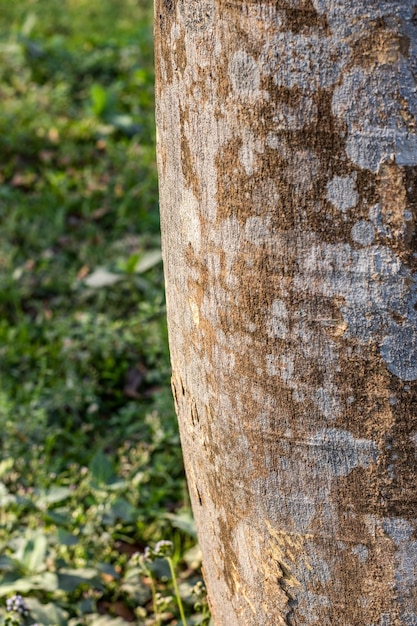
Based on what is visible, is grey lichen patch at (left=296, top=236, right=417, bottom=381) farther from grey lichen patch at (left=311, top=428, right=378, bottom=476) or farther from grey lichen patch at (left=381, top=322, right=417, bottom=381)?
grey lichen patch at (left=311, top=428, right=378, bottom=476)

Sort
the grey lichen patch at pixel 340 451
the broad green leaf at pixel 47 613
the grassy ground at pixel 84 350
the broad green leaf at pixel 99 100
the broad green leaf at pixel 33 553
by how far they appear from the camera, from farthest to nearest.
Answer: the broad green leaf at pixel 99 100 < the grassy ground at pixel 84 350 < the broad green leaf at pixel 33 553 < the broad green leaf at pixel 47 613 < the grey lichen patch at pixel 340 451

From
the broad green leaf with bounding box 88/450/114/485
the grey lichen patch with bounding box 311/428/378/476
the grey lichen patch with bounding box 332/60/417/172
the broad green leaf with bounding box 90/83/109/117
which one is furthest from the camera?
the broad green leaf with bounding box 90/83/109/117

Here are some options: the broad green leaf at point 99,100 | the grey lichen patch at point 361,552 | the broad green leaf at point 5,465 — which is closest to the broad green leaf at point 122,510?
the broad green leaf at point 5,465

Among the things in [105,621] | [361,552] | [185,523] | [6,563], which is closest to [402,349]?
[361,552]

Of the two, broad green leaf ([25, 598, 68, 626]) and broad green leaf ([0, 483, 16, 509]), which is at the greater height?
broad green leaf ([0, 483, 16, 509])

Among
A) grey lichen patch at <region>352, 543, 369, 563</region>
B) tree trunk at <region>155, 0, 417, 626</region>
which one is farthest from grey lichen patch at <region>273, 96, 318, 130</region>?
grey lichen patch at <region>352, 543, 369, 563</region>

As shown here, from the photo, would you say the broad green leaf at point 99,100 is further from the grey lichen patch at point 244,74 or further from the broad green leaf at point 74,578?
the grey lichen patch at point 244,74

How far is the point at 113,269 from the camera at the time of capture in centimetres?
347

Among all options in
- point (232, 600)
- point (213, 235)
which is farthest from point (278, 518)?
point (213, 235)

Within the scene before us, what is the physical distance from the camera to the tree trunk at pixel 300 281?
1.01m

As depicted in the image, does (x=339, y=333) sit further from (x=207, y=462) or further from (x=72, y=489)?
(x=72, y=489)

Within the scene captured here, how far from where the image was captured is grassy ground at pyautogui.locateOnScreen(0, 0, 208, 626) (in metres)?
2.16

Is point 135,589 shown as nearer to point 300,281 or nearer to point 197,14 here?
point 300,281

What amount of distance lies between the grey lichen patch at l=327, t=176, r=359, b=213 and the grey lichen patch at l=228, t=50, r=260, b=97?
167 millimetres
